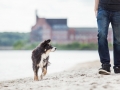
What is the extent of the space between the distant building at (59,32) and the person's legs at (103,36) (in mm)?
74563

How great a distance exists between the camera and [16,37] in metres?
90.3

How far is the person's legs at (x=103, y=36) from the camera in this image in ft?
20.7

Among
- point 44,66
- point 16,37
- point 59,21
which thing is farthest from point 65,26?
point 44,66

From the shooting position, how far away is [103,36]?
632 cm

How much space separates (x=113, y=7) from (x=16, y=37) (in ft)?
278

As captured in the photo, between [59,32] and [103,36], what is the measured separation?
78109 mm

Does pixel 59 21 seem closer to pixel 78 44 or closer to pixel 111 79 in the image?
pixel 78 44

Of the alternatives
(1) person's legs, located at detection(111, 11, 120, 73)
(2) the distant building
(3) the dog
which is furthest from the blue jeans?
(2) the distant building

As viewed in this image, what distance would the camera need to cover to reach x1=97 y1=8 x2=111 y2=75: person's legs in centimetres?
630

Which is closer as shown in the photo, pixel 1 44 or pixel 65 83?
pixel 65 83

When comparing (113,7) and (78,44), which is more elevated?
(113,7)

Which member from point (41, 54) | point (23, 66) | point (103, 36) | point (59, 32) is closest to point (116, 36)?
point (103, 36)

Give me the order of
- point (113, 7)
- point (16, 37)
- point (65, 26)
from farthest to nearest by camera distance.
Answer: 1. point (16, 37)
2. point (65, 26)
3. point (113, 7)

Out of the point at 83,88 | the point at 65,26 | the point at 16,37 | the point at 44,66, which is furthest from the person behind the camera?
the point at 16,37
